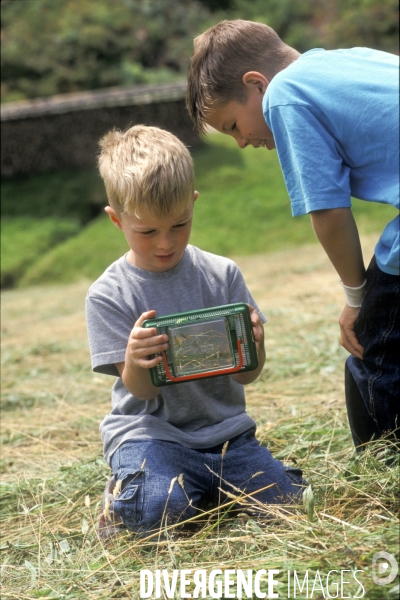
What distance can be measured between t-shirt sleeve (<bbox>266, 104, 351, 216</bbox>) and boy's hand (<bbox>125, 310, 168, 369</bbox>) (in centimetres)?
53

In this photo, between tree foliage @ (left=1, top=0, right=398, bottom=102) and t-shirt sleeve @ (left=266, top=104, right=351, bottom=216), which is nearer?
t-shirt sleeve @ (left=266, top=104, right=351, bottom=216)

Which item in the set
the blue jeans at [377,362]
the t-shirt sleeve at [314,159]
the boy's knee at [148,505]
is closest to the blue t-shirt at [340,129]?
the t-shirt sleeve at [314,159]

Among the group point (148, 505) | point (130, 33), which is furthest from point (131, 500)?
point (130, 33)

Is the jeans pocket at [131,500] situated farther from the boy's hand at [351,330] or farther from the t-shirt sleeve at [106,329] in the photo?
the boy's hand at [351,330]

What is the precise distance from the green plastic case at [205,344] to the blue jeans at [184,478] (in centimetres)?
27

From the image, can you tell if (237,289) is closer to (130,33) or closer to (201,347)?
(201,347)

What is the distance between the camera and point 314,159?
2.13m

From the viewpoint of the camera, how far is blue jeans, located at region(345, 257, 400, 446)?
227 cm

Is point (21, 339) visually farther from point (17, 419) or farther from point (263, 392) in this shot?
point (263, 392)

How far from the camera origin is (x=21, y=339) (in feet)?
18.7

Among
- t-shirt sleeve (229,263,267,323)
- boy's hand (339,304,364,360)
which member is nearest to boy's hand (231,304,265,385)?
t-shirt sleeve (229,263,267,323)

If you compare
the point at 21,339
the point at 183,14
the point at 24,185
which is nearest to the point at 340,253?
the point at 21,339

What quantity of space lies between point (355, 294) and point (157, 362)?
0.63 m

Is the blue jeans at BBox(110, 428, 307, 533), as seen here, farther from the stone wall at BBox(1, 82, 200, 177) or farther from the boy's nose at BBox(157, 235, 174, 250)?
the stone wall at BBox(1, 82, 200, 177)
